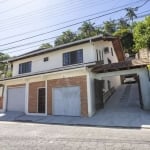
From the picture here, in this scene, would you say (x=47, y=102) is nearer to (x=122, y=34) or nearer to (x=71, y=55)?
(x=71, y=55)

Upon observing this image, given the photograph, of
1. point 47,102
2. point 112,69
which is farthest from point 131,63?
point 47,102

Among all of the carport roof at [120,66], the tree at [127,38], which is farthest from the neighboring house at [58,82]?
the tree at [127,38]

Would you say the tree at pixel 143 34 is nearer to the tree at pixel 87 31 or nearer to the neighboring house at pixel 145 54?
the neighboring house at pixel 145 54

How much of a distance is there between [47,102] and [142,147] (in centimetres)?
1039

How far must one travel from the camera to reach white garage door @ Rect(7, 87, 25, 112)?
1773cm

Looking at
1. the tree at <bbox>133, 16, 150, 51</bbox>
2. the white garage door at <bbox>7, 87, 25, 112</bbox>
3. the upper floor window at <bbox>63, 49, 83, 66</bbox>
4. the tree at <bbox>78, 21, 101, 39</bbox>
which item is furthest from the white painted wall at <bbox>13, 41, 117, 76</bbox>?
the tree at <bbox>78, 21, 101, 39</bbox>

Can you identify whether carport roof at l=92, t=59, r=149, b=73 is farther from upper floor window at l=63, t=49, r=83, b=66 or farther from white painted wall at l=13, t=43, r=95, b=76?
upper floor window at l=63, t=49, r=83, b=66

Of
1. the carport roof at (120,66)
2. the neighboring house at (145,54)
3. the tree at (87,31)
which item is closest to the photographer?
the carport roof at (120,66)

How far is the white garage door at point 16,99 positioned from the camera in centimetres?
1773

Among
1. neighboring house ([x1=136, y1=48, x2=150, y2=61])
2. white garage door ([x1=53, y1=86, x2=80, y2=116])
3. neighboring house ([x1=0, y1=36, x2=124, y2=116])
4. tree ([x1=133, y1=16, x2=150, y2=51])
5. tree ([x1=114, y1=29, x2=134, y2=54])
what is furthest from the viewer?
tree ([x1=114, y1=29, x2=134, y2=54])

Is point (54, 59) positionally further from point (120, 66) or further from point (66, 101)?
point (120, 66)

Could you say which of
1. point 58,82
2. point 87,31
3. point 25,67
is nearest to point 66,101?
point 58,82

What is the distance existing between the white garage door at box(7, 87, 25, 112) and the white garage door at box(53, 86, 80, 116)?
410 centimetres

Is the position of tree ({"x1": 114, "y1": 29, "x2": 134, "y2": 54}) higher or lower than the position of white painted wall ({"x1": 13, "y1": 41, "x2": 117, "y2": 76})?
higher
